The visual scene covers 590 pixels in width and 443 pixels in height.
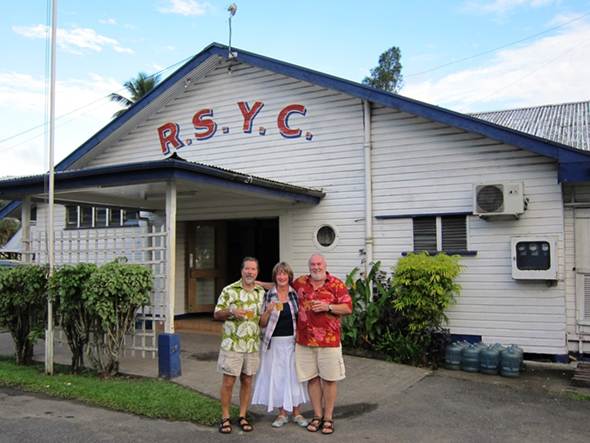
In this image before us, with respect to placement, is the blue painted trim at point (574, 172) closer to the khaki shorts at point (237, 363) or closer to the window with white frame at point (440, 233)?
the window with white frame at point (440, 233)

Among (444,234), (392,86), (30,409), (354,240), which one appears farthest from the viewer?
(392,86)

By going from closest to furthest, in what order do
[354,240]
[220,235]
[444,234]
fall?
[444,234]
[354,240]
[220,235]

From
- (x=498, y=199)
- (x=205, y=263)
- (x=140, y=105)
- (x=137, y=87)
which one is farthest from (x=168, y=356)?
(x=137, y=87)

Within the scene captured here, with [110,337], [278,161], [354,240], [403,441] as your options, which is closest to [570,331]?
[354,240]

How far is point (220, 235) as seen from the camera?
41.6 feet

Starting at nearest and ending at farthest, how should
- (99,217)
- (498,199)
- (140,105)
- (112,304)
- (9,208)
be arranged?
(112,304) → (498,199) → (140,105) → (9,208) → (99,217)

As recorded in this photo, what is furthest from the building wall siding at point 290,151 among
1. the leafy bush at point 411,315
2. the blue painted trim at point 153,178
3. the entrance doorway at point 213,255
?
the leafy bush at point 411,315

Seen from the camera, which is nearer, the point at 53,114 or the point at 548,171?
the point at 53,114

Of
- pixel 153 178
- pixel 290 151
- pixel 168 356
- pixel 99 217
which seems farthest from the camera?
pixel 99 217

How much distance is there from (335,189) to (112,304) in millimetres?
4647

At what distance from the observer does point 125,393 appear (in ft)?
20.8

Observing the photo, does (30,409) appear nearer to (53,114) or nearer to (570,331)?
(53,114)

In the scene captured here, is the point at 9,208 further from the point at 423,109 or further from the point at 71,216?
the point at 423,109

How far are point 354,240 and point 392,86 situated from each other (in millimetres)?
29384
